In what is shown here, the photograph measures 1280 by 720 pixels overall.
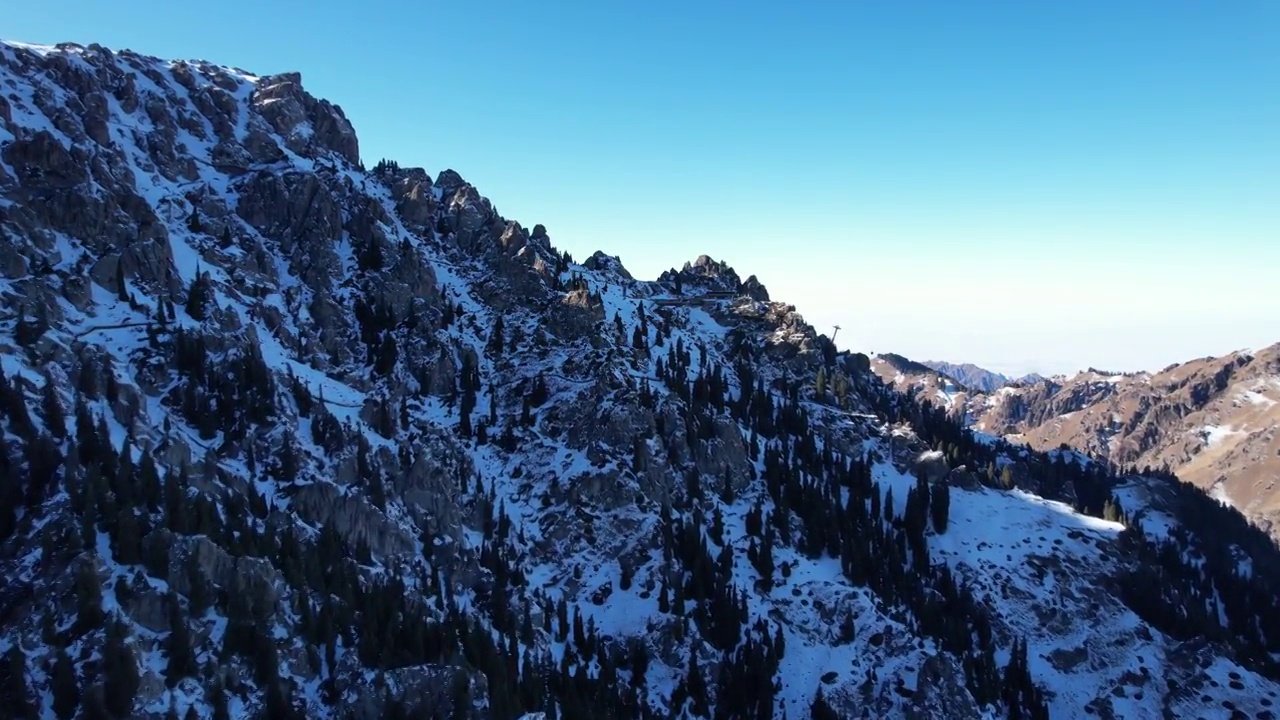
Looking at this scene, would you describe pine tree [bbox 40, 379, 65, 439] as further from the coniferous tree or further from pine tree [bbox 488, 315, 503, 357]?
pine tree [bbox 488, 315, 503, 357]

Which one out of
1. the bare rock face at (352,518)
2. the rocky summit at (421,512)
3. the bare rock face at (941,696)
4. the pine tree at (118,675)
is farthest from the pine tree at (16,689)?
the bare rock face at (941,696)

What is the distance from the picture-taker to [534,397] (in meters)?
169

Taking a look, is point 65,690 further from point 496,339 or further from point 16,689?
point 496,339

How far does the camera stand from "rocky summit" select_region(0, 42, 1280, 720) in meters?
92.6

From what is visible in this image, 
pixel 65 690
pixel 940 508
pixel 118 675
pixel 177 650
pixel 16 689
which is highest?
pixel 940 508

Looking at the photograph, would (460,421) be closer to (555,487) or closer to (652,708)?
(555,487)

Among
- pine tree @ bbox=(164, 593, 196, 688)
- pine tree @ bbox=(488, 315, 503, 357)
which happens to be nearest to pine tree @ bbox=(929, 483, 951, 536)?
pine tree @ bbox=(488, 315, 503, 357)

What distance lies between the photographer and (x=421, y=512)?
5379 inches

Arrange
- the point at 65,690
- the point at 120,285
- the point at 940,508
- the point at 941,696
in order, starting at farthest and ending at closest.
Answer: the point at 940,508, the point at 120,285, the point at 941,696, the point at 65,690

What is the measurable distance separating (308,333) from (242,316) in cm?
1416

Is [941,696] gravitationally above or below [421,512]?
below

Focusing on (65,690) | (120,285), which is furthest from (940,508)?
(120,285)

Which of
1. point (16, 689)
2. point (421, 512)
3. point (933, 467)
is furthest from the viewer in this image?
point (933, 467)

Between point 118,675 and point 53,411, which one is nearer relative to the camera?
point 118,675
